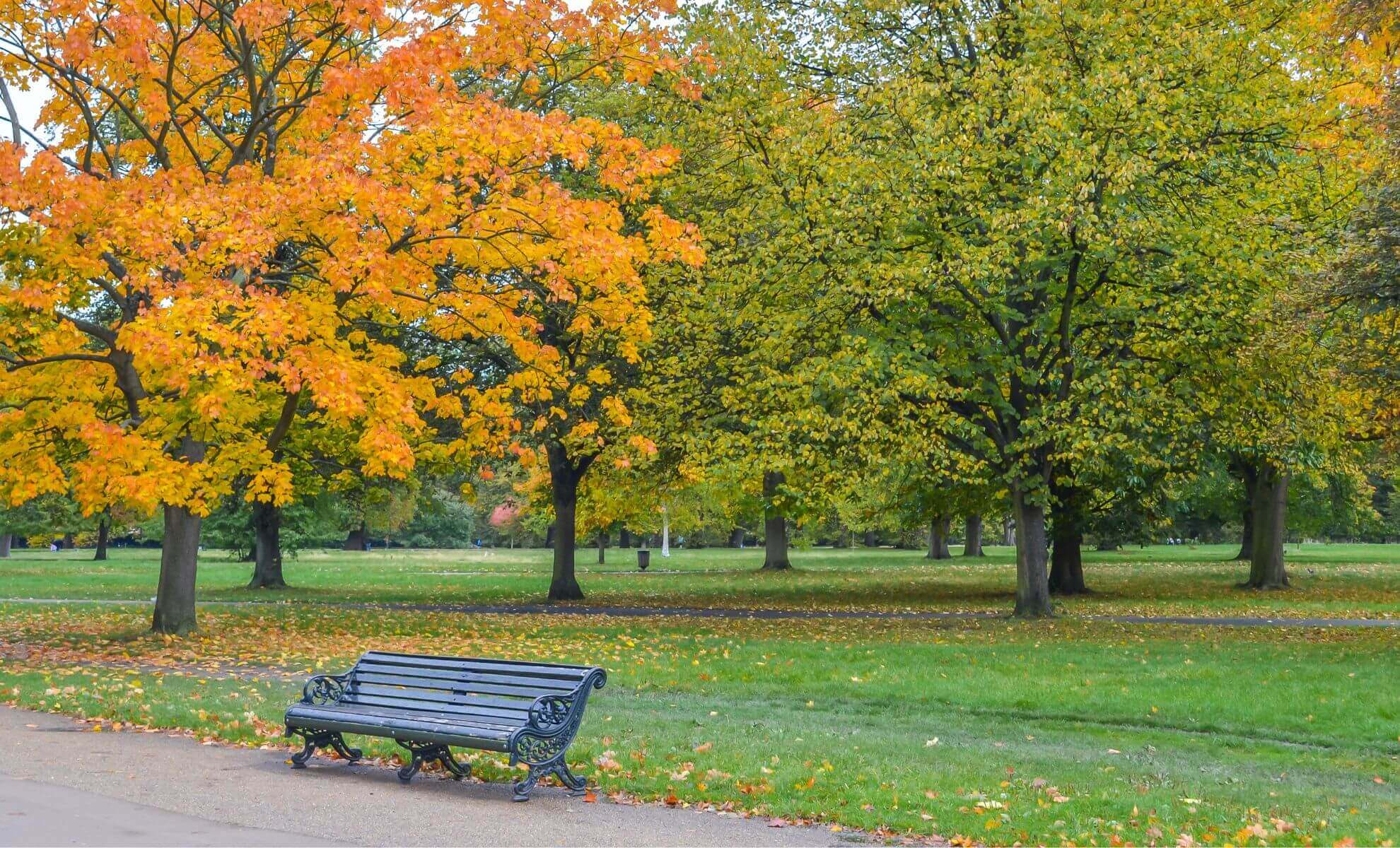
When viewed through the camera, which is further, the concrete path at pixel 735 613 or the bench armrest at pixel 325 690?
the concrete path at pixel 735 613

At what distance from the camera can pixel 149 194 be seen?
14.3m

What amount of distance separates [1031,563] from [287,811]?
54.9 ft


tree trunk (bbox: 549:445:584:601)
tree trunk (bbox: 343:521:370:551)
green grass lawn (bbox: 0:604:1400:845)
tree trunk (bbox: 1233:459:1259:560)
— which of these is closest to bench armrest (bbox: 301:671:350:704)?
green grass lawn (bbox: 0:604:1400:845)

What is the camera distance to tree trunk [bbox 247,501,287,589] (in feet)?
116

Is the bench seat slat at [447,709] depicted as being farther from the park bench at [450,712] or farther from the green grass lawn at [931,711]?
the green grass lawn at [931,711]

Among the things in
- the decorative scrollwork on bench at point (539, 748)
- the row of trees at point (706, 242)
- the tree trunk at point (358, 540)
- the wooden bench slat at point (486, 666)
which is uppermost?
the row of trees at point (706, 242)

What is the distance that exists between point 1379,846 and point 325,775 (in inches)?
266

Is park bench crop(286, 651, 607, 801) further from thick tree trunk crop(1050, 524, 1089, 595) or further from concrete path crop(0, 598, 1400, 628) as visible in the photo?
thick tree trunk crop(1050, 524, 1089, 595)

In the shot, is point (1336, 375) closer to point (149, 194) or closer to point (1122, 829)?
point (1122, 829)

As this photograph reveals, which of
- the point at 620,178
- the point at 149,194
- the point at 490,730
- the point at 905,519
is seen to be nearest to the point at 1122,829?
the point at 490,730

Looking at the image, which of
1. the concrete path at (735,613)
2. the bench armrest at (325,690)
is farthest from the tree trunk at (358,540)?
the bench armrest at (325,690)

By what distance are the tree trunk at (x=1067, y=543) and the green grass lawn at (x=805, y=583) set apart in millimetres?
1142

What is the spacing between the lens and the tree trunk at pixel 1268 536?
1243 inches

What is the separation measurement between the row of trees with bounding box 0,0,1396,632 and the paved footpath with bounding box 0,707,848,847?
16.8 feet
